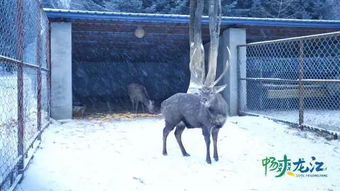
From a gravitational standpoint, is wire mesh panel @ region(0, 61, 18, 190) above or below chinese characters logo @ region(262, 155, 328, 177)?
above

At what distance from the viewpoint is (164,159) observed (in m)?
5.27

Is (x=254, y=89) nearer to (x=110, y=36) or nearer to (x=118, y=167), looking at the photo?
(x=110, y=36)

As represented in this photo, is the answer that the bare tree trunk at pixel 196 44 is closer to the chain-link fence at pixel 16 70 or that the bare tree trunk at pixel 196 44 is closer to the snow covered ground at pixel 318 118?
the snow covered ground at pixel 318 118

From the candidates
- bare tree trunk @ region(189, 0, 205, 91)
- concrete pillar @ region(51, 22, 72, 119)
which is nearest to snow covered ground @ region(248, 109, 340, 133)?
bare tree trunk @ region(189, 0, 205, 91)

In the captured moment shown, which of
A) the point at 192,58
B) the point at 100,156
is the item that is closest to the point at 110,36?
the point at 192,58

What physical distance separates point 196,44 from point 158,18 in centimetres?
116

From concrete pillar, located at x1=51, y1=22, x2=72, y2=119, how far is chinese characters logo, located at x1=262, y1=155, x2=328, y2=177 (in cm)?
536

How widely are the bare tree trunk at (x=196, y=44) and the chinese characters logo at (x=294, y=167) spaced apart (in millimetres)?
3970

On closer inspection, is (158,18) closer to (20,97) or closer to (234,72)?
(234,72)

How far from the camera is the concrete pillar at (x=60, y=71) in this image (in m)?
8.66

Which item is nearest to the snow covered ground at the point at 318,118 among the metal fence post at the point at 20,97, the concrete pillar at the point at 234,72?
the concrete pillar at the point at 234,72

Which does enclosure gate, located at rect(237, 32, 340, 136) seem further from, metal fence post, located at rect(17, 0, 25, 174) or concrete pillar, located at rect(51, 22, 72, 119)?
metal fence post, located at rect(17, 0, 25, 174)

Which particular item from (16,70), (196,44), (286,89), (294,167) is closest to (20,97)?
(16,70)

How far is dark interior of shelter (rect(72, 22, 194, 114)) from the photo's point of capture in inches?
500
